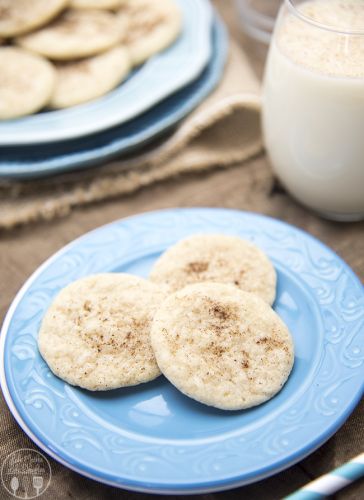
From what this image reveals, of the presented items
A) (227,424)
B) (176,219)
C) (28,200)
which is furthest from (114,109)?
→ (227,424)

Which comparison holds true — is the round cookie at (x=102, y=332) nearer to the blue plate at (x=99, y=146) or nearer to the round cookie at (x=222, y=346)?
the round cookie at (x=222, y=346)

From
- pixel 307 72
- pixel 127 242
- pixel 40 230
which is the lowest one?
pixel 40 230

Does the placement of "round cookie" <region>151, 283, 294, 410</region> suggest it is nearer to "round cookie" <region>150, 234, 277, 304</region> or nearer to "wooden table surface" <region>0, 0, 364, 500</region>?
"round cookie" <region>150, 234, 277, 304</region>

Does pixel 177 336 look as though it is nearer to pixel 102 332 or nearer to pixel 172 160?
pixel 102 332

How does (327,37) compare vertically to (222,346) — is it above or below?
above

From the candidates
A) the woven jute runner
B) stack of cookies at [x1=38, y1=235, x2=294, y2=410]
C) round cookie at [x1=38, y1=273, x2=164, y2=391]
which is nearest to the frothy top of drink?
the woven jute runner

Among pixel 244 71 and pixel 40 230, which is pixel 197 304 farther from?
pixel 244 71

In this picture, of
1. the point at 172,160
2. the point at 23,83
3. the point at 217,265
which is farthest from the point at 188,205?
the point at 23,83
